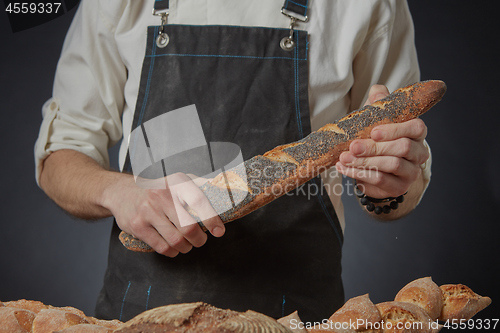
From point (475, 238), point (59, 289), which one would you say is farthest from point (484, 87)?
point (59, 289)

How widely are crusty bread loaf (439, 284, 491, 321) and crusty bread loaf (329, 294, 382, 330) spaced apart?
13cm

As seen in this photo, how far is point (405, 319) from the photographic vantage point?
57 cm

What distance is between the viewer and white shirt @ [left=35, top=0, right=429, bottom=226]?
1.05 metres

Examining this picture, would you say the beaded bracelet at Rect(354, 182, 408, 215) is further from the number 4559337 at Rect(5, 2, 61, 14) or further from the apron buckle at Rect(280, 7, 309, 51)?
the number 4559337 at Rect(5, 2, 61, 14)

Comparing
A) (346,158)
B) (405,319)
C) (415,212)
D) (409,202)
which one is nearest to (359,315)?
(405,319)

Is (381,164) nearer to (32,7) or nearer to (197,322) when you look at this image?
(197,322)

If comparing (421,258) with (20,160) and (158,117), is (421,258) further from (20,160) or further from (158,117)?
(20,160)

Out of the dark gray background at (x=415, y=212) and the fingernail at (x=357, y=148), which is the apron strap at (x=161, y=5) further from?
the dark gray background at (x=415, y=212)

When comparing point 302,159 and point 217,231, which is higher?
point 302,159

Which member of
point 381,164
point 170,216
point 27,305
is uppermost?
point 381,164

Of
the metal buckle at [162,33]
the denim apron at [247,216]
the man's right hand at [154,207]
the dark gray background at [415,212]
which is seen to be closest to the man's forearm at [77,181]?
the man's right hand at [154,207]

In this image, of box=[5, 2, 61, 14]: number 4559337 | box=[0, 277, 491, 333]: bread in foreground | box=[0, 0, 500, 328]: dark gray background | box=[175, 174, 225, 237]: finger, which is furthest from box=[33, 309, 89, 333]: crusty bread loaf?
box=[0, 0, 500, 328]: dark gray background

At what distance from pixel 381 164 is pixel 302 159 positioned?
0.15m

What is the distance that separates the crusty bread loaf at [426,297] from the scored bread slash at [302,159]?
0.83ft
